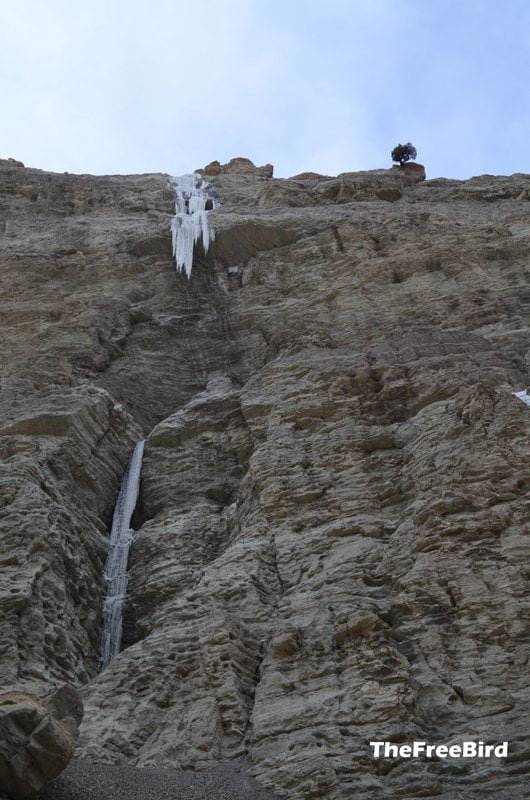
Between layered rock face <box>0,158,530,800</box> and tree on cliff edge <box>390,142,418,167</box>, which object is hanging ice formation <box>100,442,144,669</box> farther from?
tree on cliff edge <box>390,142,418,167</box>

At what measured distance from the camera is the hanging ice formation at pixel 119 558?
17625 mm

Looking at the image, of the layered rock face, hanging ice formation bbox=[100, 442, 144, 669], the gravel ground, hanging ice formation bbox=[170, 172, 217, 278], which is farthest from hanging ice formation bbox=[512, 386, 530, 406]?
hanging ice formation bbox=[170, 172, 217, 278]

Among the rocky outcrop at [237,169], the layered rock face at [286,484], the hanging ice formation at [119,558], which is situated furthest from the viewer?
the rocky outcrop at [237,169]

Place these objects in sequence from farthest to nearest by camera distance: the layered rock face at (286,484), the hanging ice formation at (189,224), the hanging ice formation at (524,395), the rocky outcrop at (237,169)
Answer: the rocky outcrop at (237,169) → the hanging ice formation at (189,224) → the hanging ice formation at (524,395) → the layered rock face at (286,484)

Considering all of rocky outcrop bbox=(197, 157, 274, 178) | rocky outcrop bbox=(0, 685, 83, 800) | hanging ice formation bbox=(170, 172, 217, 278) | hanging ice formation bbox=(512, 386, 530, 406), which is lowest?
rocky outcrop bbox=(0, 685, 83, 800)

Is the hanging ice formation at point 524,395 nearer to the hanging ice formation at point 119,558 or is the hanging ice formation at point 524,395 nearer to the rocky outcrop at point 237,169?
the hanging ice formation at point 119,558

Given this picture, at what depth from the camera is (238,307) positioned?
29.2 meters

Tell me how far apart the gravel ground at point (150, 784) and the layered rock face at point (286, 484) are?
0.29m

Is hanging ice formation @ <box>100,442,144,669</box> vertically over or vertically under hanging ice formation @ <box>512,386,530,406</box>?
under

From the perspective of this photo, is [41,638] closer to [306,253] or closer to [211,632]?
[211,632]

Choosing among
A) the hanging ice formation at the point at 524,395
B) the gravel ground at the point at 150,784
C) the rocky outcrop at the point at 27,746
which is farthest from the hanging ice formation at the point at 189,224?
the rocky outcrop at the point at 27,746

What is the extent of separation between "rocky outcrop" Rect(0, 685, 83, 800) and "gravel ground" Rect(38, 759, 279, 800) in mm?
861

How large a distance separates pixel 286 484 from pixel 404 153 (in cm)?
3197

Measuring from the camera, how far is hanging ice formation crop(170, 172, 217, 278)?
31297 millimetres
